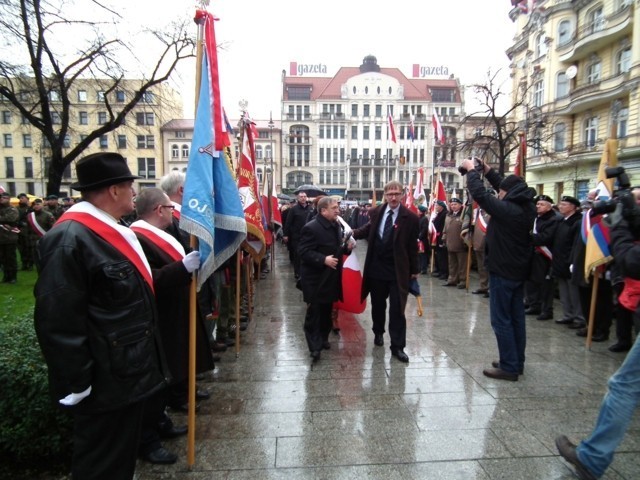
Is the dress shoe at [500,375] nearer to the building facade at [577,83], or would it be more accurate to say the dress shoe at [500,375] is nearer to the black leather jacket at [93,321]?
the black leather jacket at [93,321]

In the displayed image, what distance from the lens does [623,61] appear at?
27.4 m

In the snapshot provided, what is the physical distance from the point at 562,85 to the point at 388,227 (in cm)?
3555

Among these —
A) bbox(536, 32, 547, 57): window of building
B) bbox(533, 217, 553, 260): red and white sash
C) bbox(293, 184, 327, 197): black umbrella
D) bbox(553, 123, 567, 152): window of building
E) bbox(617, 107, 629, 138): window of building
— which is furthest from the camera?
bbox(536, 32, 547, 57): window of building

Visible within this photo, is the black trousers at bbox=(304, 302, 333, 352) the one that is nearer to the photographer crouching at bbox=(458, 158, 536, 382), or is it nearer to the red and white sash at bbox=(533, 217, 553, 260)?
the photographer crouching at bbox=(458, 158, 536, 382)

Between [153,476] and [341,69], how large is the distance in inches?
2793

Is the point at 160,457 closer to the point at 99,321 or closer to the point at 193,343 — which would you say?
the point at 193,343

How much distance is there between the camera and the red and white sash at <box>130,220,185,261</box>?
9.92 ft

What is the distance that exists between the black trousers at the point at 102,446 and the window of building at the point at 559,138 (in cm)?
3746

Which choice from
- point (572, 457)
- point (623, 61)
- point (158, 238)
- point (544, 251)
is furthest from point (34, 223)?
point (623, 61)

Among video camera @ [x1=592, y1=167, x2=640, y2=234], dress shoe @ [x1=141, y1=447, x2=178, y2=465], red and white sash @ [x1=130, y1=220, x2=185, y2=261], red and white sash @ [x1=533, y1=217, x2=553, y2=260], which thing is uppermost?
video camera @ [x1=592, y1=167, x2=640, y2=234]

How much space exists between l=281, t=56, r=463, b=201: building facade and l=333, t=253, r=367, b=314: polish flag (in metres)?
58.3

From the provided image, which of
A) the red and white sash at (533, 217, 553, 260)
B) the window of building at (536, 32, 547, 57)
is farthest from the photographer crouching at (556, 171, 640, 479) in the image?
the window of building at (536, 32, 547, 57)

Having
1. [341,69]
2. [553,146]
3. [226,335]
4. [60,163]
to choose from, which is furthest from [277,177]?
[226,335]

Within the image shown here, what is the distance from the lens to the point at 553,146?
110ft
